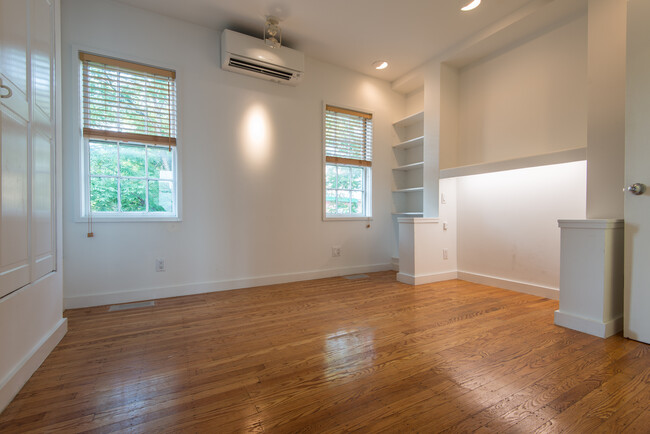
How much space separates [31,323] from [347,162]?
3.48 meters

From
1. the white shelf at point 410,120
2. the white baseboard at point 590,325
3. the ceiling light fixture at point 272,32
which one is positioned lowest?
the white baseboard at point 590,325

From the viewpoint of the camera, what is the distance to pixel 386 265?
14.5 ft

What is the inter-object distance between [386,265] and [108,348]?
11.5 ft

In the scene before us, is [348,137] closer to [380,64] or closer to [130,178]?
[380,64]

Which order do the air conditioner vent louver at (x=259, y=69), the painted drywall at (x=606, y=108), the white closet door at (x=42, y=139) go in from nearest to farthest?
the white closet door at (x=42, y=139), the painted drywall at (x=606, y=108), the air conditioner vent louver at (x=259, y=69)

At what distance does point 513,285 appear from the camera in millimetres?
3211

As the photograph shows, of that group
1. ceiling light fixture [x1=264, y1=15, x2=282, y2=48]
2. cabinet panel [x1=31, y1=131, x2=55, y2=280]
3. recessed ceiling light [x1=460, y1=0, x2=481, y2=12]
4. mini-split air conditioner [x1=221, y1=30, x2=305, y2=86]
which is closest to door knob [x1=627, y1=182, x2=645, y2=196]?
recessed ceiling light [x1=460, y1=0, x2=481, y2=12]

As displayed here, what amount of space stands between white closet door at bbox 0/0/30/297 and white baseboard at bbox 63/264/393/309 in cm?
130

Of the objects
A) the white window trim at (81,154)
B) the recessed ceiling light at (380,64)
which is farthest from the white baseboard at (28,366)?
the recessed ceiling light at (380,64)

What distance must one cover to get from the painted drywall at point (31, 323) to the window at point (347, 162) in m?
2.75

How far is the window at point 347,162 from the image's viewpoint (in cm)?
400

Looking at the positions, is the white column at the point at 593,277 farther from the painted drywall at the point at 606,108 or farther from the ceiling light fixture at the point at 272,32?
the ceiling light fixture at the point at 272,32

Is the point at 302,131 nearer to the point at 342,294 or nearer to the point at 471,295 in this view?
the point at 342,294

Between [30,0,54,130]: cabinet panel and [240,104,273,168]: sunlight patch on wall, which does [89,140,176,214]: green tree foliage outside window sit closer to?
[240,104,273,168]: sunlight patch on wall
